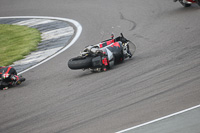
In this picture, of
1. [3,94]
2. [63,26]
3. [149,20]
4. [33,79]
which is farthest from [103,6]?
[3,94]

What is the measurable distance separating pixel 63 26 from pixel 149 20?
4.27 meters

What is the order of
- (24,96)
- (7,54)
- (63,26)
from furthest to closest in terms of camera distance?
(63,26) < (7,54) < (24,96)

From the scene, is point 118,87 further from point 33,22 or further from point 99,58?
point 33,22

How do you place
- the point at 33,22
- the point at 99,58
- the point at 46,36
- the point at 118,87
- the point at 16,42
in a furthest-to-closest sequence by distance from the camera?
the point at 33,22 < the point at 16,42 < the point at 46,36 < the point at 99,58 < the point at 118,87

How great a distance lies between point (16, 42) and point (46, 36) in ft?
4.69

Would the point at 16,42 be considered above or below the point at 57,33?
below

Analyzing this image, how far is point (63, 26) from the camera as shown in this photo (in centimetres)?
1608

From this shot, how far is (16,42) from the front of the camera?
15.2m

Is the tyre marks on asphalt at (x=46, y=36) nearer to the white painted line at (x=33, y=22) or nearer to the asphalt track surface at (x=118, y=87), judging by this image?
the white painted line at (x=33, y=22)

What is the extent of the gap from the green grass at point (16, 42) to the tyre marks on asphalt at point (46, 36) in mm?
317

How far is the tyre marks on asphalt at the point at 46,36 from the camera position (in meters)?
12.2

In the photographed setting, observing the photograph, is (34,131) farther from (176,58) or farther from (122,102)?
(176,58)

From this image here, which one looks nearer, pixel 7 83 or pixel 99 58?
pixel 99 58

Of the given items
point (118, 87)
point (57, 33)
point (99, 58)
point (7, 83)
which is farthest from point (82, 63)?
point (57, 33)
